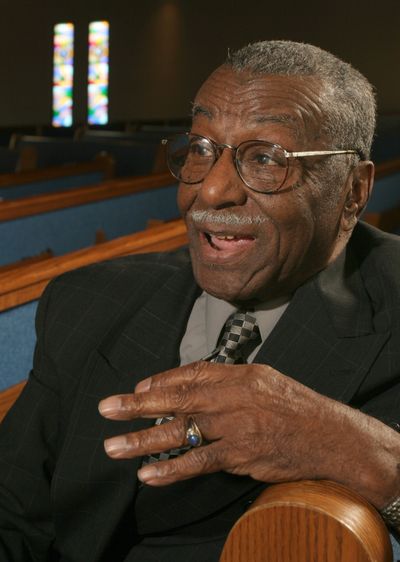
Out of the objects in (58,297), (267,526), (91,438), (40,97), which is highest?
(267,526)

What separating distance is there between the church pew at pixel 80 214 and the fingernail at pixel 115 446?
112 inches

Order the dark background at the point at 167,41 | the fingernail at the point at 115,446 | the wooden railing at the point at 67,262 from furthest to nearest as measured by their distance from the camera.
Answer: the dark background at the point at 167,41 < the wooden railing at the point at 67,262 < the fingernail at the point at 115,446

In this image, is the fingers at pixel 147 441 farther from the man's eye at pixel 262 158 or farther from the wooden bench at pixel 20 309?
the wooden bench at pixel 20 309

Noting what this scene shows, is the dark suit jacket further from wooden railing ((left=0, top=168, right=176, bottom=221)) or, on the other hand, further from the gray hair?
wooden railing ((left=0, top=168, right=176, bottom=221))

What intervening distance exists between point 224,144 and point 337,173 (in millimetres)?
180

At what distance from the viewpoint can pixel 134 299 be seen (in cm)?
154

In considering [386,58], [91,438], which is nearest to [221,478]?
[91,438]

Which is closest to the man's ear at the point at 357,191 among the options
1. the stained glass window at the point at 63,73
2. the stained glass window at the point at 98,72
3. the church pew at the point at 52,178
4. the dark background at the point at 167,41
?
the church pew at the point at 52,178

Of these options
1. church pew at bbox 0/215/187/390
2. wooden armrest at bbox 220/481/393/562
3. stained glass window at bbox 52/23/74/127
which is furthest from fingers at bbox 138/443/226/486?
stained glass window at bbox 52/23/74/127

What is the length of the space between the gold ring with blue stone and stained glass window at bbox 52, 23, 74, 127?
1701 cm

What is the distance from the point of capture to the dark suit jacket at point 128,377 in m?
1.34

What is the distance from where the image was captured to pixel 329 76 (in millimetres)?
1321

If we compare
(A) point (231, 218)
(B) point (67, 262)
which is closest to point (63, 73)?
(B) point (67, 262)

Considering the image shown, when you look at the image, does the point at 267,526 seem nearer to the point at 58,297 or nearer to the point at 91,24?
the point at 58,297
